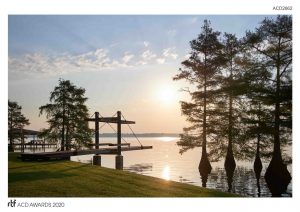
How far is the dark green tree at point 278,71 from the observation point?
2345 centimetres

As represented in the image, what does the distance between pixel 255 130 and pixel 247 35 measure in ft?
21.3

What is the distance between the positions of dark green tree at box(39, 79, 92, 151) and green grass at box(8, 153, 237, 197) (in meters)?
18.6

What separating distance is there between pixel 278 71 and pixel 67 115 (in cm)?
2038

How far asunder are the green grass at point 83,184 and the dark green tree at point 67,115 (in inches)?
732

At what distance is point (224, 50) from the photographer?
3192 centimetres

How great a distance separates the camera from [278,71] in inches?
957

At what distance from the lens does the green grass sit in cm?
1212
